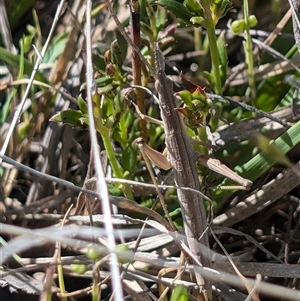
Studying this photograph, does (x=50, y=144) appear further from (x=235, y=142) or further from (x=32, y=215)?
(x=235, y=142)

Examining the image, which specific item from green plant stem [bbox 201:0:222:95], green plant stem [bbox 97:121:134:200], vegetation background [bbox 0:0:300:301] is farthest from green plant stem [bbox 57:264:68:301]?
green plant stem [bbox 201:0:222:95]

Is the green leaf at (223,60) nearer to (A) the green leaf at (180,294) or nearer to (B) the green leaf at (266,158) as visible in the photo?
(B) the green leaf at (266,158)

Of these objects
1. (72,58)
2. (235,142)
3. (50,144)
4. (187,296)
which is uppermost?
(72,58)

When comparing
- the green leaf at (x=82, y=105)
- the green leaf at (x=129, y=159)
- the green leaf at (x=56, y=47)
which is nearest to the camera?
the green leaf at (x=82, y=105)

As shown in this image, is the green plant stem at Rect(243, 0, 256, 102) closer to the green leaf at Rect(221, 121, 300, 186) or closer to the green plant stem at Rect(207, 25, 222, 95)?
the green plant stem at Rect(207, 25, 222, 95)

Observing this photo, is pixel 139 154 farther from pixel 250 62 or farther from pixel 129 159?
pixel 250 62

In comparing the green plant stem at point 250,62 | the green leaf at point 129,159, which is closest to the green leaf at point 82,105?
the green leaf at point 129,159

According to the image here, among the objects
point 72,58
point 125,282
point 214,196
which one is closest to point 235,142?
point 214,196

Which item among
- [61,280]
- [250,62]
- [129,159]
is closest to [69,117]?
[129,159]
